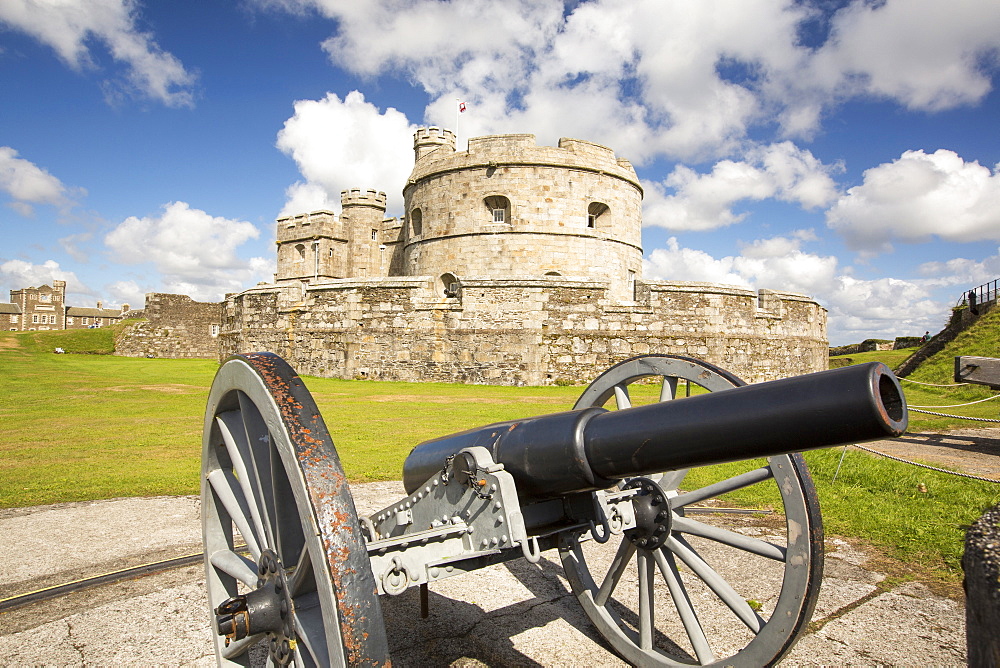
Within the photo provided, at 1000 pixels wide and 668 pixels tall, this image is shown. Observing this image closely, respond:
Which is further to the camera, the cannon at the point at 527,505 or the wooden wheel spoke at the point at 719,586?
the wooden wheel spoke at the point at 719,586

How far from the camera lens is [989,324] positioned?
55.1ft

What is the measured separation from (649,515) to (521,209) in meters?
19.1

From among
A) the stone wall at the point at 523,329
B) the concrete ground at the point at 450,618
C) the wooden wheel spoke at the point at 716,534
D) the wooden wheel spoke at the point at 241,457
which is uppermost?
the stone wall at the point at 523,329

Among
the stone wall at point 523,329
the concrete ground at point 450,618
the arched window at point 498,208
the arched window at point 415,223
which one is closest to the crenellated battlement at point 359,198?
the arched window at point 415,223

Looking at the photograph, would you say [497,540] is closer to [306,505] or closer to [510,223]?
[306,505]

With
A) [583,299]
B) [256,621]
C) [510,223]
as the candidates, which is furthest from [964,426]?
[510,223]

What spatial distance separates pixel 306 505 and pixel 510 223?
66.0 feet

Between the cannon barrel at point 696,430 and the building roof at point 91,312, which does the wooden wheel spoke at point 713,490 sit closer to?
the cannon barrel at point 696,430

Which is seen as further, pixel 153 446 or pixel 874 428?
pixel 153 446

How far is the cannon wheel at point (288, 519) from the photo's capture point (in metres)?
1.56

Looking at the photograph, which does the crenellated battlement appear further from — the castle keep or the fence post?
the fence post

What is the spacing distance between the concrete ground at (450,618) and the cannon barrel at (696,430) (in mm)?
1039

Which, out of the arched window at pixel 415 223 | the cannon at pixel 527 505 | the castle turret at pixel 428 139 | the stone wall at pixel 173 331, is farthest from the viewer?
the stone wall at pixel 173 331

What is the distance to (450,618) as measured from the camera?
10.1 ft
